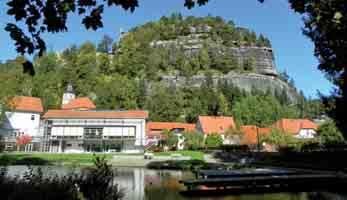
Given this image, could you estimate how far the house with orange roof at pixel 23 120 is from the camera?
61312 mm

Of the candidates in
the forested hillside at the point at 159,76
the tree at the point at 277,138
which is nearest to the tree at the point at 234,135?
the tree at the point at 277,138

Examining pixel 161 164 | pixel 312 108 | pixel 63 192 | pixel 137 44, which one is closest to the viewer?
pixel 63 192

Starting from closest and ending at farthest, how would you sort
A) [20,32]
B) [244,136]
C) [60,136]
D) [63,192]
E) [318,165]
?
[20,32] → [63,192] → [318,165] → [60,136] → [244,136]

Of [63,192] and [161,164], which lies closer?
[63,192]

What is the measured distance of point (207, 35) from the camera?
6038 inches

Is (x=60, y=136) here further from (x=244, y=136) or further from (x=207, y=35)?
(x=207, y=35)

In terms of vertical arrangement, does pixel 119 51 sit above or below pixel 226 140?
above

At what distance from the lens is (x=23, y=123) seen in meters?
67.6

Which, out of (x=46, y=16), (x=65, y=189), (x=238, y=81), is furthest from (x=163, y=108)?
(x=46, y=16)

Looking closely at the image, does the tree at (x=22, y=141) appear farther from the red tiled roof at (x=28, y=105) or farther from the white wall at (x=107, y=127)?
the red tiled roof at (x=28, y=105)

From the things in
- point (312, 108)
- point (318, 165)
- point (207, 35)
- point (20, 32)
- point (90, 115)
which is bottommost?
point (318, 165)

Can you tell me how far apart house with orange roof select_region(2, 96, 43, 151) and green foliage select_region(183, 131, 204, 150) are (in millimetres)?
26934

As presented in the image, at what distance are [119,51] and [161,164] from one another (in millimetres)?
111356

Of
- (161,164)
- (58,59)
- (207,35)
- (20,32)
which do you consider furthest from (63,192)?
(207,35)
